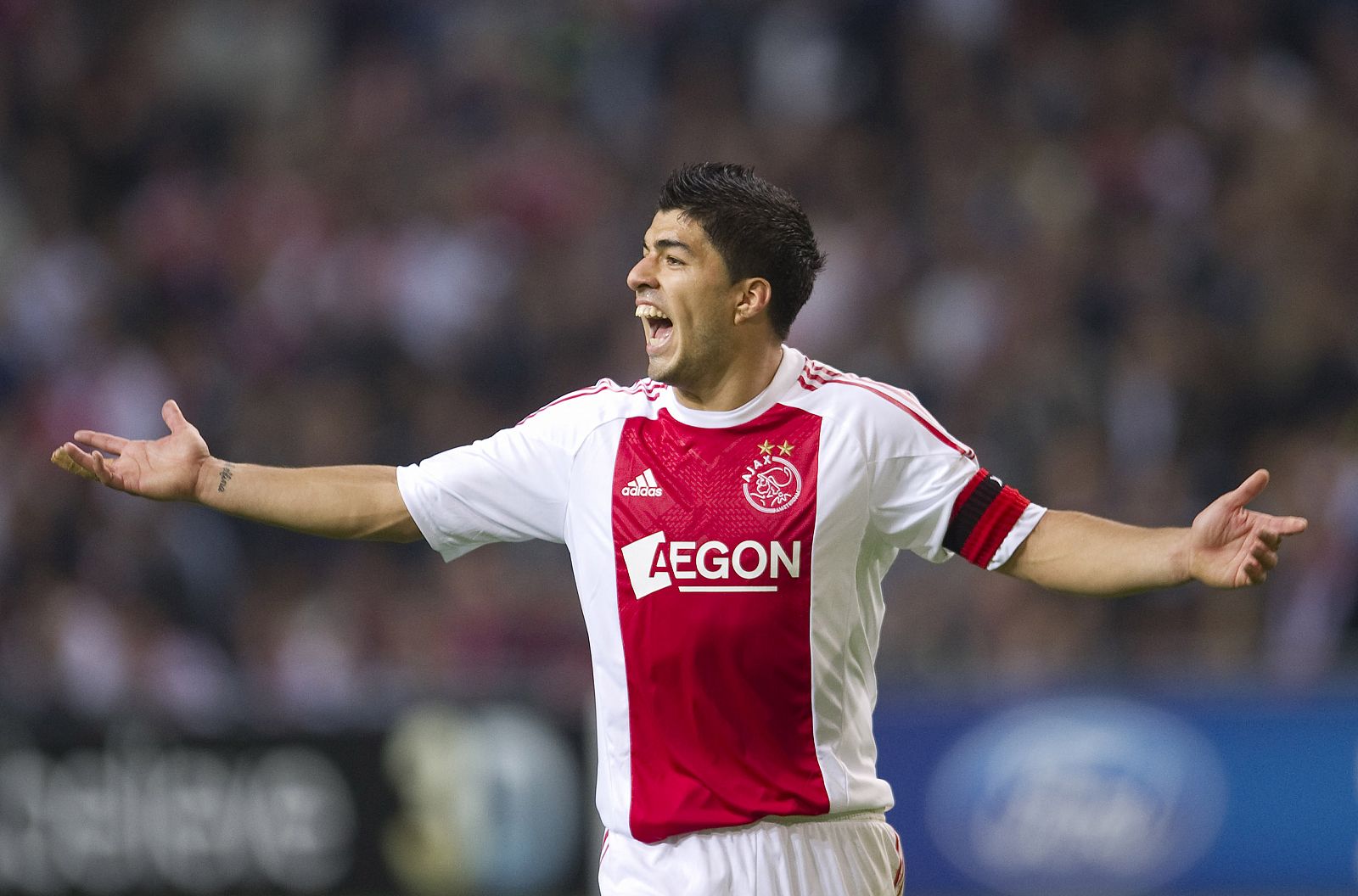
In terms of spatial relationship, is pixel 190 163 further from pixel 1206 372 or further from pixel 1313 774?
pixel 1313 774

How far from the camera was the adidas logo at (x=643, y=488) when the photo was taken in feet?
14.3

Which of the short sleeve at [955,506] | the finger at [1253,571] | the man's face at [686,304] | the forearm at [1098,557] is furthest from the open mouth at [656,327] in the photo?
the finger at [1253,571]

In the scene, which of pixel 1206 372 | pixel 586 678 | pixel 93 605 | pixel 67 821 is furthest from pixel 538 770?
pixel 1206 372

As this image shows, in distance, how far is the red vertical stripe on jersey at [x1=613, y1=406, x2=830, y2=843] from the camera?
4.23 metres

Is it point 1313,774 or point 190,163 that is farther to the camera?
point 190,163

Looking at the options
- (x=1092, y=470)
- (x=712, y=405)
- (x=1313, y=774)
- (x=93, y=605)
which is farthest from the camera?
(x=93, y=605)

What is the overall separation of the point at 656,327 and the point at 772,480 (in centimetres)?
47

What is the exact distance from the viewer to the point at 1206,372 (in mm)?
9812

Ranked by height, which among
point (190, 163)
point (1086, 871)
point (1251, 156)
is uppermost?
point (190, 163)

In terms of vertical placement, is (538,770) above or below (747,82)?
below

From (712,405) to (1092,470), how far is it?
17.5 feet

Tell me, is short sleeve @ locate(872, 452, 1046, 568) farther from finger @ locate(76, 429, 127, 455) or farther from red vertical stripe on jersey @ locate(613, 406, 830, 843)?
finger @ locate(76, 429, 127, 455)

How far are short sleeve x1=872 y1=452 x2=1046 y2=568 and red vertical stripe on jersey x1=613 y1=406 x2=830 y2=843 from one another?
0.20 metres

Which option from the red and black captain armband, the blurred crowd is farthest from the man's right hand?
the blurred crowd
